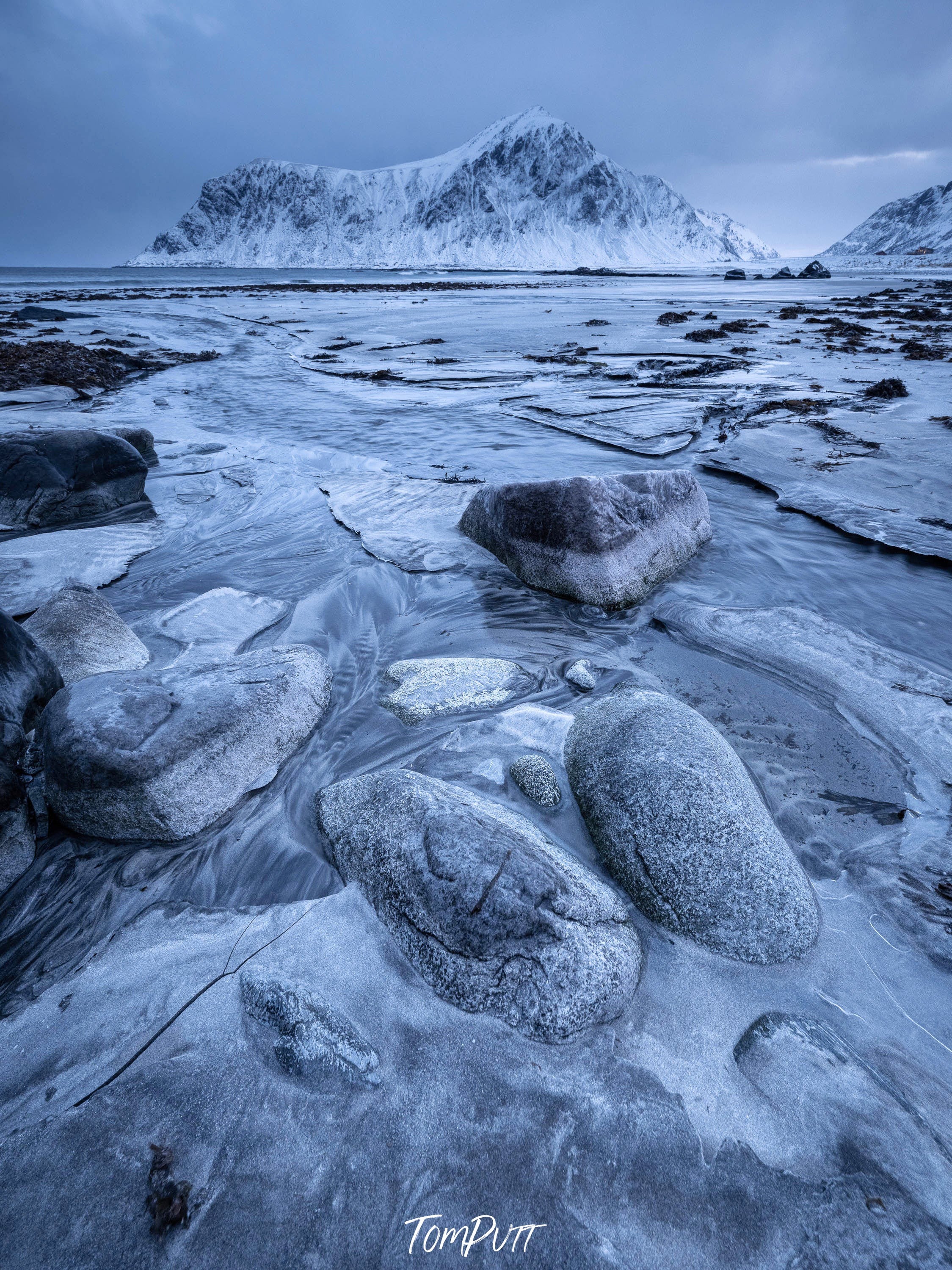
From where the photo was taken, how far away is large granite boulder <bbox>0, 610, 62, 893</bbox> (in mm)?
2182

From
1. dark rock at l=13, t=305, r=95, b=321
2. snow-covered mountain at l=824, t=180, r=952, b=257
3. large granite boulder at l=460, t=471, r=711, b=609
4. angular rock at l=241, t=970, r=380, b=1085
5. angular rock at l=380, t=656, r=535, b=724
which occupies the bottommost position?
angular rock at l=380, t=656, r=535, b=724

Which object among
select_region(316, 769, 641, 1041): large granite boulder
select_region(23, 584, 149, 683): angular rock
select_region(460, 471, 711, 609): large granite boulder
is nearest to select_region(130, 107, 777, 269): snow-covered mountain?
select_region(460, 471, 711, 609): large granite boulder

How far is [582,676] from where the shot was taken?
328 centimetres

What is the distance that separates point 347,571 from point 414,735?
210 centimetres

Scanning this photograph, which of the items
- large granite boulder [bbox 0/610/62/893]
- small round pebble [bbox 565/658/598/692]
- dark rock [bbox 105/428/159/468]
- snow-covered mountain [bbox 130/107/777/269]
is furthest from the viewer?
snow-covered mountain [bbox 130/107/777/269]

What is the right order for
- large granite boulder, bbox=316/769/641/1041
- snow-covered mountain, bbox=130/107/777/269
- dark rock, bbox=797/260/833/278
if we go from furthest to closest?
snow-covered mountain, bbox=130/107/777/269, dark rock, bbox=797/260/833/278, large granite boulder, bbox=316/769/641/1041

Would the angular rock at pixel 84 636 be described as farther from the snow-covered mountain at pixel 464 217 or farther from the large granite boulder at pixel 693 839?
the snow-covered mountain at pixel 464 217

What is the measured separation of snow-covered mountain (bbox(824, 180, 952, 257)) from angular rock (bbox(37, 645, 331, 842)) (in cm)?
17171

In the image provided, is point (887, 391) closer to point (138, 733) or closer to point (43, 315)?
point (138, 733)

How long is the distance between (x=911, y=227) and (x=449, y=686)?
240355 mm

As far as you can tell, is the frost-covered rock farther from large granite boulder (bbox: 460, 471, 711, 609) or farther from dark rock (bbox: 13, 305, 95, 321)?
dark rock (bbox: 13, 305, 95, 321)

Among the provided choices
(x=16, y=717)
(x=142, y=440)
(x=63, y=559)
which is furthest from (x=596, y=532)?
(x=142, y=440)

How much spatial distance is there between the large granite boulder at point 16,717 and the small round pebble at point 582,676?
2.53 metres

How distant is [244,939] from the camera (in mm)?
1942
